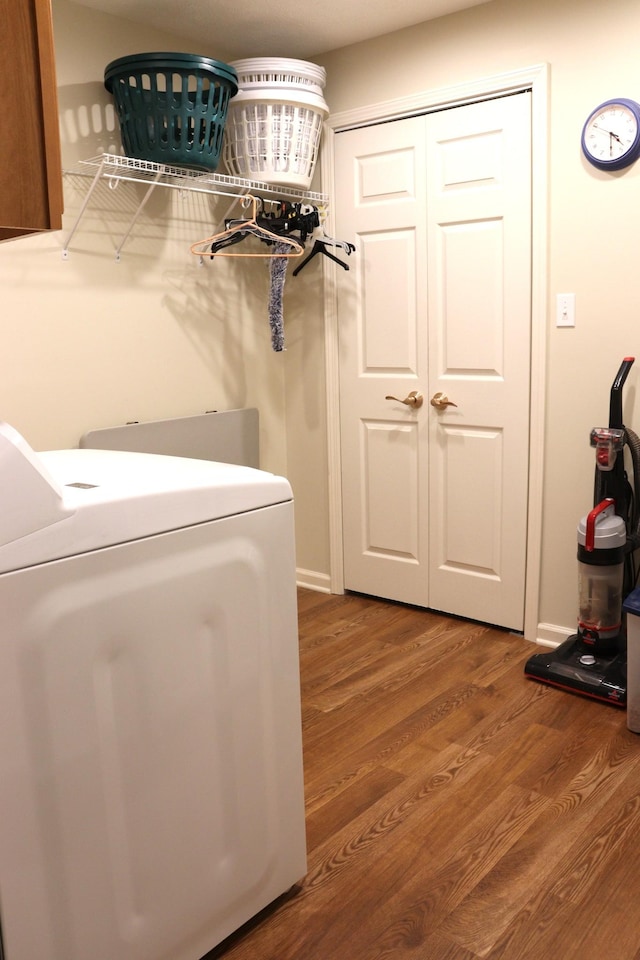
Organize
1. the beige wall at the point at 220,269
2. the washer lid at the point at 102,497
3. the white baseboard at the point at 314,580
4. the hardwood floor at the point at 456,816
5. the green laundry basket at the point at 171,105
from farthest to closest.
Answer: the white baseboard at the point at 314,580 → the beige wall at the point at 220,269 → the green laundry basket at the point at 171,105 → the hardwood floor at the point at 456,816 → the washer lid at the point at 102,497

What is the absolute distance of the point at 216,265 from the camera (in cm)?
340

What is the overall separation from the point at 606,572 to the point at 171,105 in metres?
2.15

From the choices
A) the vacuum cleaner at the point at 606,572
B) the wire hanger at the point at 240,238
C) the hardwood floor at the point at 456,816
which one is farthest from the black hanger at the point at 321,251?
the hardwood floor at the point at 456,816

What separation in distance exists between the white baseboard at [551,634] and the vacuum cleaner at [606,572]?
0.24 m

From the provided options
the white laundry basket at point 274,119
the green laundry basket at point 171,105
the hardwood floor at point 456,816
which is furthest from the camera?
the white laundry basket at point 274,119

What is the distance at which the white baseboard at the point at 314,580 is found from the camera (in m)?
3.84

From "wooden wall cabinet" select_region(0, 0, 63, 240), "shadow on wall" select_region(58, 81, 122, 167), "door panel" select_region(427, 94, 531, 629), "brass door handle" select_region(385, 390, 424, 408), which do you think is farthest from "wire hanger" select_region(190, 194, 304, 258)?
"wooden wall cabinet" select_region(0, 0, 63, 240)

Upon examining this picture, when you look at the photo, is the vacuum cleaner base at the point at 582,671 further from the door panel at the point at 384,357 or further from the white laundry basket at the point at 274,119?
the white laundry basket at the point at 274,119

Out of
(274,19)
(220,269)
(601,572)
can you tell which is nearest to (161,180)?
(220,269)

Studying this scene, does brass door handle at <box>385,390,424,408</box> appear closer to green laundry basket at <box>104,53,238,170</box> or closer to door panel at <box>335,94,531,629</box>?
door panel at <box>335,94,531,629</box>

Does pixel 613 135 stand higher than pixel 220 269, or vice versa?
pixel 613 135

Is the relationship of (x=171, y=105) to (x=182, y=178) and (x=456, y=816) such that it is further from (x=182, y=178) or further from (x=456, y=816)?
(x=456, y=816)

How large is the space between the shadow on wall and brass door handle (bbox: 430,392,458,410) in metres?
1.57

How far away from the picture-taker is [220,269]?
3422 mm
